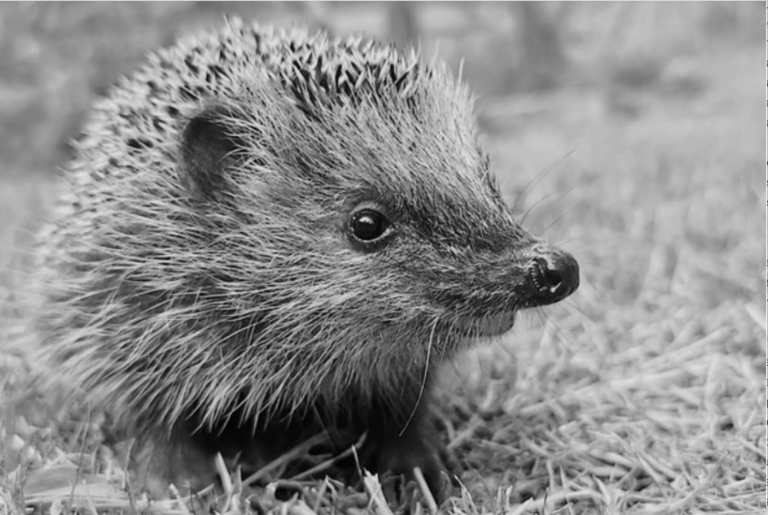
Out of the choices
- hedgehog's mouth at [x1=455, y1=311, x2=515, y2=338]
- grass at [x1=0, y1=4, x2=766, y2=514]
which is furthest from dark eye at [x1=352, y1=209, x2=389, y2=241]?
grass at [x1=0, y1=4, x2=766, y2=514]

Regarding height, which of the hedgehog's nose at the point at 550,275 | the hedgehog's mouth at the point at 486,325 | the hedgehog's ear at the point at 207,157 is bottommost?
the hedgehog's mouth at the point at 486,325

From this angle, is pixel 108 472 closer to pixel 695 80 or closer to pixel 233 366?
pixel 233 366

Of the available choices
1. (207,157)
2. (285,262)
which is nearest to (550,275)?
(285,262)

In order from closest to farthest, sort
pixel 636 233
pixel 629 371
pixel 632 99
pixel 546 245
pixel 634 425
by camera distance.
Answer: pixel 546 245
pixel 634 425
pixel 629 371
pixel 636 233
pixel 632 99

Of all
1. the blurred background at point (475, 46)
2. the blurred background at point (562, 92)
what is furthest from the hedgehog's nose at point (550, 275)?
the blurred background at point (475, 46)

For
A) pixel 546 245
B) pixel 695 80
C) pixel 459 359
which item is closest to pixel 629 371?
pixel 459 359

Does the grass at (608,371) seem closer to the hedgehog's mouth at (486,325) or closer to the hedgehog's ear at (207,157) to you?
the hedgehog's mouth at (486,325)

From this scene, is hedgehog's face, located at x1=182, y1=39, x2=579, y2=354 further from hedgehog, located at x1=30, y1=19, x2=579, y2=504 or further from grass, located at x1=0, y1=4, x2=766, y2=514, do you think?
grass, located at x1=0, y1=4, x2=766, y2=514
